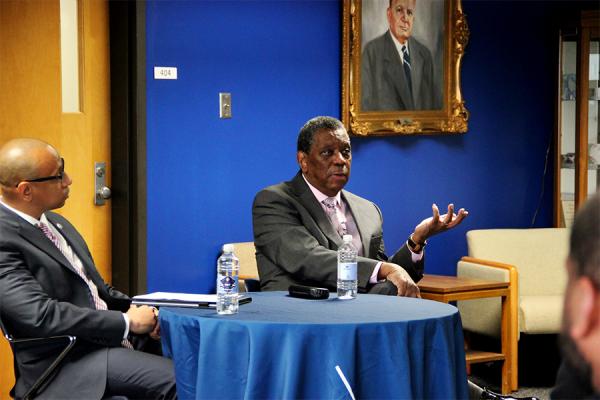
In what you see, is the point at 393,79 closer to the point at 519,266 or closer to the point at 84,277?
the point at 519,266

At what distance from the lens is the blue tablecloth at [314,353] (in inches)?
123

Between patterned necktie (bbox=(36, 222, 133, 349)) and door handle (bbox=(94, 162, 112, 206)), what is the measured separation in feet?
4.86

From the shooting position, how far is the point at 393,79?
6.60 meters

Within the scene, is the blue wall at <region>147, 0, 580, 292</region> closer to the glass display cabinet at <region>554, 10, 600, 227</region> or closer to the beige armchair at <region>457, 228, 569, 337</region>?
the glass display cabinet at <region>554, 10, 600, 227</region>

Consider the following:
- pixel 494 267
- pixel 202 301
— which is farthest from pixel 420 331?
pixel 494 267

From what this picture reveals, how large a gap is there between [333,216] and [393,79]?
7.57 feet

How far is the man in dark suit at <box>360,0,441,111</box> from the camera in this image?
6.50 metres

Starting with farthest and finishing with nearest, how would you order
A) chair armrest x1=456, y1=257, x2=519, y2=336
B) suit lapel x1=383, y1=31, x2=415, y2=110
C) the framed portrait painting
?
suit lapel x1=383, y1=31, x2=415, y2=110, the framed portrait painting, chair armrest x1=456, y1=257, x2=519, y2=336

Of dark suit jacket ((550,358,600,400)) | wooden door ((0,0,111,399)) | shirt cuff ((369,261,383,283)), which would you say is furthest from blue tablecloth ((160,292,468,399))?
wooden door ((0,0,111,399))

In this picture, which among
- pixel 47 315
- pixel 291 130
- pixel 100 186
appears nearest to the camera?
pixel 47 315

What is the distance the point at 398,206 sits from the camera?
21.9 ft

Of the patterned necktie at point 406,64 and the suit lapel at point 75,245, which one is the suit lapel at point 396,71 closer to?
the patterned necktie at point 406,64

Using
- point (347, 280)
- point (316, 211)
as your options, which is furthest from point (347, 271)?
point (316, 211)

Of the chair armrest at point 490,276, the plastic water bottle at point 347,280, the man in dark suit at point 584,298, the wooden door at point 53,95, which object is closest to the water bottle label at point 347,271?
the plastic water bottle at point 347,280
